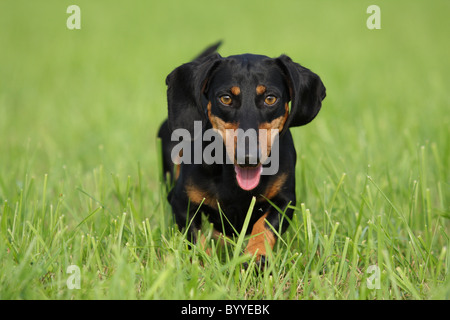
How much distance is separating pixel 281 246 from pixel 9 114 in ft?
15.6

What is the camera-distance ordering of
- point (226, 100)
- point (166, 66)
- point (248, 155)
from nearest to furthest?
1. point (248, 155)
2. point (226, 100)
3. point (166, 66)

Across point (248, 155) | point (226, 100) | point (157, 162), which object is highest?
point (226, 100)

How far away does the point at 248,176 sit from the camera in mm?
2949

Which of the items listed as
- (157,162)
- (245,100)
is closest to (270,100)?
(245,100)

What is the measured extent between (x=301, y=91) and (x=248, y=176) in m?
0.51

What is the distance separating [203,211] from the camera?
10.6ft

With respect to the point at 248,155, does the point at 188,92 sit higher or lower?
higher

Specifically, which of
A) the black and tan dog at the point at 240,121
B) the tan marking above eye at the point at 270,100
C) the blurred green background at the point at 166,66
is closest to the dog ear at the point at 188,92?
the black and tan dog at the point at 240,121

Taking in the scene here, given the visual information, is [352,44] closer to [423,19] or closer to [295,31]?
[295,31]

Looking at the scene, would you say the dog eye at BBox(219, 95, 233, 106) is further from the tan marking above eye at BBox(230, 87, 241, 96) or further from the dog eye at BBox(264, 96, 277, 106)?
the dog eye at BBox(264, 96, 277, 106)

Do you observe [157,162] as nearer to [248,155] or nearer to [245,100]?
[245,100]

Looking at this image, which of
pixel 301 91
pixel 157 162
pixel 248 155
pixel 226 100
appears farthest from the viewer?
pixel 157 162

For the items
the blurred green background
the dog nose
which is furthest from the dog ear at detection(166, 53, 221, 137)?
the blurred green background
